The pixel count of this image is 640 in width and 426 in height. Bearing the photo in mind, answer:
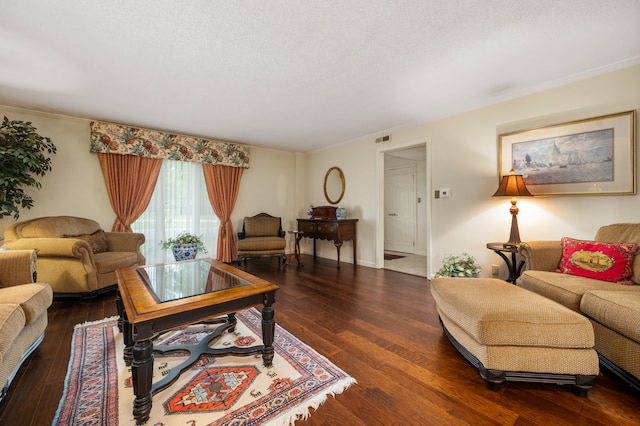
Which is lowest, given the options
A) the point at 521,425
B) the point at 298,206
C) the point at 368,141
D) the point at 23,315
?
the point at 521,425

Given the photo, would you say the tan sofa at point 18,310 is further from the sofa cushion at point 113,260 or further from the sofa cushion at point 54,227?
the sofa cushion at point 54,227

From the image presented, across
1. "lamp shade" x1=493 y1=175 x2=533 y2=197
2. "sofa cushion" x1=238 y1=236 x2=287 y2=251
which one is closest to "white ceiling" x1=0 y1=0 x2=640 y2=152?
"lamp shade" x1=493 y1=175 x2=533 y2=197

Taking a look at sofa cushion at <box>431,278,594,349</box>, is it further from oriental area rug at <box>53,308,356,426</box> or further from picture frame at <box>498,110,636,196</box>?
picture frame at <box>498,110,636,196</box>

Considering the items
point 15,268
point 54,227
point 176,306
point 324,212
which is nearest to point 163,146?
point 54,227

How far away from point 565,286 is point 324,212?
11.7 feet

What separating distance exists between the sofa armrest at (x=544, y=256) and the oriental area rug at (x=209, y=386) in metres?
2.02

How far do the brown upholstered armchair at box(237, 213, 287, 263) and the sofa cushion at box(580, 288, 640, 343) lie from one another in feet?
12.8

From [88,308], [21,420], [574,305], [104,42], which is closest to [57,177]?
[88,308]

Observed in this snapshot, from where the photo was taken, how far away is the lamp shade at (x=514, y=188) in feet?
8.97

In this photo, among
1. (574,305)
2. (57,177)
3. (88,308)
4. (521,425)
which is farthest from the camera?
(57,177)

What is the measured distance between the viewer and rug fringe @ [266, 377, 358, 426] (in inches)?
49.6

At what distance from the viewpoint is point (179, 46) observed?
2.08 m

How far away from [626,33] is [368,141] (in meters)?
3.14

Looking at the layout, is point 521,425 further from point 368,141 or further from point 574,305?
point 368,141
